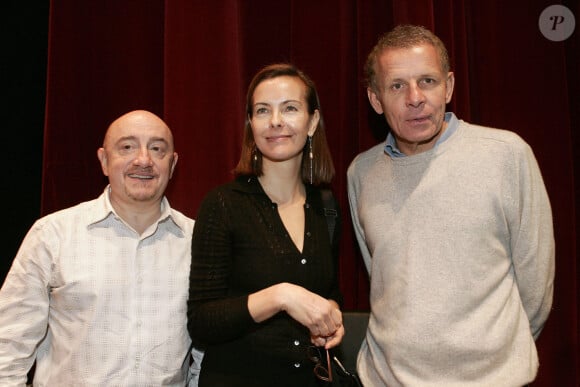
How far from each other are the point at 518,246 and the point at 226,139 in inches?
43.7

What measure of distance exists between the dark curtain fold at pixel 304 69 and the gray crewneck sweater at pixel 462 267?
555 millimetres

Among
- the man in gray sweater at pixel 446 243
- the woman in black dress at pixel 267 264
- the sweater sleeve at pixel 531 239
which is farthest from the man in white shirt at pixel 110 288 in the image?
the sweater sleeve at pixel 531 239

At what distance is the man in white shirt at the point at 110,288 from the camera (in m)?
1.58

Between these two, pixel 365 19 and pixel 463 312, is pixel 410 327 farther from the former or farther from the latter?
pixel 365 19

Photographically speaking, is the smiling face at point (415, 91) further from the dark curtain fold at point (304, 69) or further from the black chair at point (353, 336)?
the black chair at point (353, 336)

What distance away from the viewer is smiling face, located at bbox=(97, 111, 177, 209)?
5.47ft

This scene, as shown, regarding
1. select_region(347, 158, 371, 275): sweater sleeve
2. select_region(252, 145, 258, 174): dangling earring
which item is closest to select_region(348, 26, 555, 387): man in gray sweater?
select_region(347, 158, 371, 275): sweater sleeve

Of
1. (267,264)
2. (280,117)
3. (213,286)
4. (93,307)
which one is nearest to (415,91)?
(280,117)

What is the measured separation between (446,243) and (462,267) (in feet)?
0.25

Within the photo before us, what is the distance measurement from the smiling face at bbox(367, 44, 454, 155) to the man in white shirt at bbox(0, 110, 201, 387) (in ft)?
2.50

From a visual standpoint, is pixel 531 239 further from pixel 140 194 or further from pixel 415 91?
pixel 140 194

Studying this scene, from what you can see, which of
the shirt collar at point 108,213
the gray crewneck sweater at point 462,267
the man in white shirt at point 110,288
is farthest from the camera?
the shirt collar at point 108,213

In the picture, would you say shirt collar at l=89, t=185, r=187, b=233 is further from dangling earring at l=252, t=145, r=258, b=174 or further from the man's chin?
dangling earring at l=252, t=145, r=258, b=174

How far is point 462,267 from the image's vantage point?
1375 millimetres
